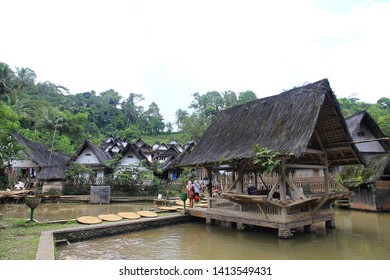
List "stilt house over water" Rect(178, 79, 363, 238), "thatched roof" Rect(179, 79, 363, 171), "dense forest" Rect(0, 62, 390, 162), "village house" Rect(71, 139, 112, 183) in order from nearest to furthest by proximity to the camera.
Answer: "stilt house over water" Rect(178, 79, 363, 238) → "thatched roof" Rect(179, 79, 363, 171) → "village house" Rect(71, 139, 112, 183) → "dense forest" Rect(0, 62, 390, 162)

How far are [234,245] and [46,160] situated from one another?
2402 cm

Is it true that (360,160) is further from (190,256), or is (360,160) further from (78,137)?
(78,137)

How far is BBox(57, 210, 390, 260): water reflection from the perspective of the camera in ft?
25.0

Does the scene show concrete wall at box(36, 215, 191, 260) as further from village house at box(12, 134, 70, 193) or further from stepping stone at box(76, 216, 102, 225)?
village house at box(12, 134, 70, 193)

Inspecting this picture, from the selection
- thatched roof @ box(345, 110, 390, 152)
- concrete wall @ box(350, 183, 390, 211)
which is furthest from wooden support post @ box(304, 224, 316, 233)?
thatched roof @ box(345, 110, 390, 152)

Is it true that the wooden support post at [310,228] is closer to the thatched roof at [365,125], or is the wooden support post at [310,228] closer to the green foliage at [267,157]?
the green foliage at [267,157]

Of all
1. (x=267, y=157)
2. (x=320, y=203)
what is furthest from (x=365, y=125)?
(x=267, y=157)

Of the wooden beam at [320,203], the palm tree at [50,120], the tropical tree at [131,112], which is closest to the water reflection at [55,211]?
the wooden beam at [320,203]

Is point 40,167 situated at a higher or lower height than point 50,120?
lower

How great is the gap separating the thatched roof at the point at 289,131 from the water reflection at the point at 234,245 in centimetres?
272

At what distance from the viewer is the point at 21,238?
25.3 feet

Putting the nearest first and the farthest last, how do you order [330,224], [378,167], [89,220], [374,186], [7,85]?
[89,220], [330,224], [374,186], [378,167], [7,85]

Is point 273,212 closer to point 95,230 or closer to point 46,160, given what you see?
point 95,230

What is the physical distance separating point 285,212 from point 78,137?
39.6 metres
